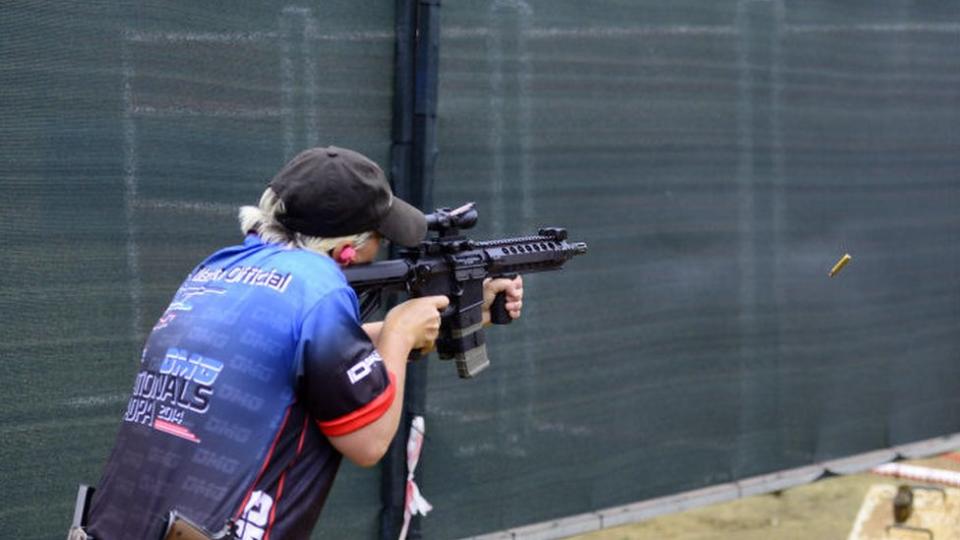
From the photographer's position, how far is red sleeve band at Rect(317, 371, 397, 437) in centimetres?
310

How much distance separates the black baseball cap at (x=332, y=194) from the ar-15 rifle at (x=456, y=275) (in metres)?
0.33

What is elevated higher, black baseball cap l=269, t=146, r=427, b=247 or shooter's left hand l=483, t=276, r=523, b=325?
black baseball cap l=269, t=146, r=427, b=247

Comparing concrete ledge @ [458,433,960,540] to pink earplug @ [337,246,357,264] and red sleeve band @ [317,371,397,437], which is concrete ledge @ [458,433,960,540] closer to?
pink earplug @ [337,246,357,264]

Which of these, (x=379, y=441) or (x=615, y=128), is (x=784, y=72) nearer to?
(x=615, y=128)

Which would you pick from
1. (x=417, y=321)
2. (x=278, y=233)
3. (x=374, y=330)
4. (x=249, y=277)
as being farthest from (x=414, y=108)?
(x=249, y=277)

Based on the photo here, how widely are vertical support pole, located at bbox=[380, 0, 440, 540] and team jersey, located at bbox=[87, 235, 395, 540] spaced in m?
2.43

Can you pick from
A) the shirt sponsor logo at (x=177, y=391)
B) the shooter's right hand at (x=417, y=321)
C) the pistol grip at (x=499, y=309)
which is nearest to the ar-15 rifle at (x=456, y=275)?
the pistol grip at (x=499, y=309)

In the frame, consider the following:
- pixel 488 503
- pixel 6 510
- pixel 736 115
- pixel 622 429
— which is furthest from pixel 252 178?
pixel 736 115

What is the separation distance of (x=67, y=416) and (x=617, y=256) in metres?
2.75

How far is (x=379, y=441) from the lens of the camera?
3.17 meters

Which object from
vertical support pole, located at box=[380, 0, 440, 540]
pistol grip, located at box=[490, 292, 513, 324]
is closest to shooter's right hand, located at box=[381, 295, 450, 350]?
pistol grip, located at box=[490, 292, 513, 324]

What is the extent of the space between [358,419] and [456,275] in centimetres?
94

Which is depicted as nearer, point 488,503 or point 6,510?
point 6,510

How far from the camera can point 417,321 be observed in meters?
3.50
